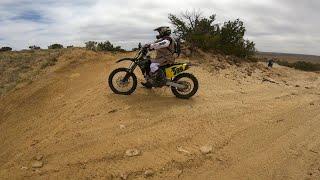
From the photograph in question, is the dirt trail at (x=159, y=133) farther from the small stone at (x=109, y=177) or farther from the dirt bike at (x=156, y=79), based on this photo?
the dirt bike at (x=156, y=79)

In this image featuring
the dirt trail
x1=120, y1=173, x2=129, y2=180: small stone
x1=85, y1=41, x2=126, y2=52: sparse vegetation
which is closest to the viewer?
x1=120, y1=173, x2=129, y2=180: small stone

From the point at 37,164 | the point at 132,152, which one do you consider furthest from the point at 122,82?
the point at 37,164

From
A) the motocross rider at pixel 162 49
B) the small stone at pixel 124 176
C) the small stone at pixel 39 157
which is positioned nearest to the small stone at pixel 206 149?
the small stone at pixel 124 176

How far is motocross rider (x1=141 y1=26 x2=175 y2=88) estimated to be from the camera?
8344 mm

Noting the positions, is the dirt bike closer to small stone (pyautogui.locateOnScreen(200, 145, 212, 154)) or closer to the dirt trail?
the dirt trail

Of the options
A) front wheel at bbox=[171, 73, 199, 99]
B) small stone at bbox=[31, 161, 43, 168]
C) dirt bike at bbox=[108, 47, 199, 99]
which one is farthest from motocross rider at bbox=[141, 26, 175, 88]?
small stone at bbox=[31, 161, 43, 168]

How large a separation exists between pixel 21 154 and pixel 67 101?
9.11 feet

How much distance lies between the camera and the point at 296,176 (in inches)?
221

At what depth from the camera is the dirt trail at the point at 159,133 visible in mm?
5734

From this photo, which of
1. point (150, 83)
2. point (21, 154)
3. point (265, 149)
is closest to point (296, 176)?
point (265, 149)

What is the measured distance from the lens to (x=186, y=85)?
8.63 metres

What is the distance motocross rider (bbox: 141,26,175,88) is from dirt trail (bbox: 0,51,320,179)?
2.21 ft

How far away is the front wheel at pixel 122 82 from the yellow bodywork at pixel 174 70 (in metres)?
0.82

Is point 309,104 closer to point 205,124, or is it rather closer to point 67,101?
point 205,124
